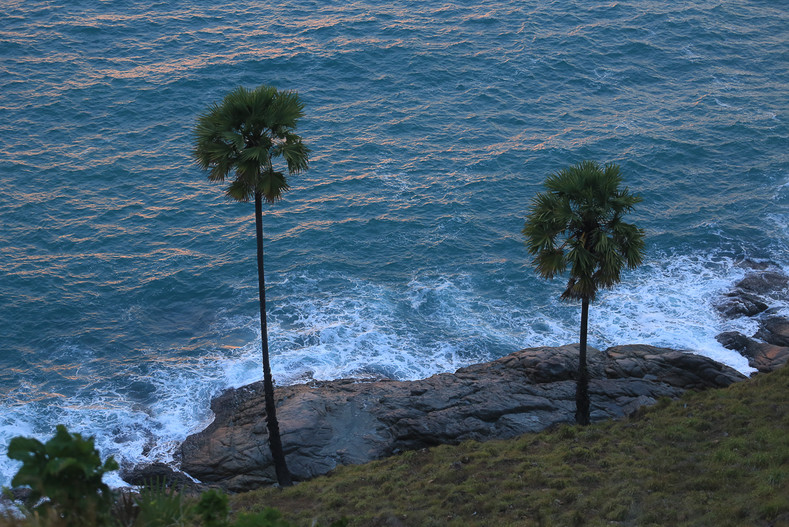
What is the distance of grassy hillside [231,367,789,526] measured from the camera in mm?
19984

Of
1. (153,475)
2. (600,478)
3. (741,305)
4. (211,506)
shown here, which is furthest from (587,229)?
(153,475)

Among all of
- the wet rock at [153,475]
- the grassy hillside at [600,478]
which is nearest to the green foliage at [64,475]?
the grassy hillside at [600,478]

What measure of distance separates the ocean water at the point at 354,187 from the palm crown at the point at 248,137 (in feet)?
45.1

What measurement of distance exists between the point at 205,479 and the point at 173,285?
15833mm

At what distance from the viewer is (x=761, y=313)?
39031 mm

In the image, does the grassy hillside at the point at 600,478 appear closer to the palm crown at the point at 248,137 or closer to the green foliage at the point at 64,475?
the green foliage at the point at 64,475

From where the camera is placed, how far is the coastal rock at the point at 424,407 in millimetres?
28828

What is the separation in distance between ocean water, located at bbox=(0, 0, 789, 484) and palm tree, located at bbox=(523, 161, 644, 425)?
1286cm

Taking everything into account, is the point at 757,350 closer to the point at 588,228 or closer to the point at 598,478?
the point at 588,228

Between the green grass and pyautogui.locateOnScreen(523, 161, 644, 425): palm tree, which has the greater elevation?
pyautogui.locateOnScreen(523, 161, 644, 425): palm tree

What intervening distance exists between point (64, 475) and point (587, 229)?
60.0 ft

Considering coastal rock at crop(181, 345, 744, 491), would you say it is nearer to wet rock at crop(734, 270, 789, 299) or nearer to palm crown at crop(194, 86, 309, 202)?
wet rock at crop(734, 270, 789, 299)

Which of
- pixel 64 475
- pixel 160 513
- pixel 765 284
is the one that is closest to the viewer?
pixel 64 475

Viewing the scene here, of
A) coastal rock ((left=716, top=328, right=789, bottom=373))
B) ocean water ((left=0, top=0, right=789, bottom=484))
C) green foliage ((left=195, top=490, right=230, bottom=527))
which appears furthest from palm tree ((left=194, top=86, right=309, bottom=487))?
coastal rock ((left=716, top=328, right=789, bottom=373))
